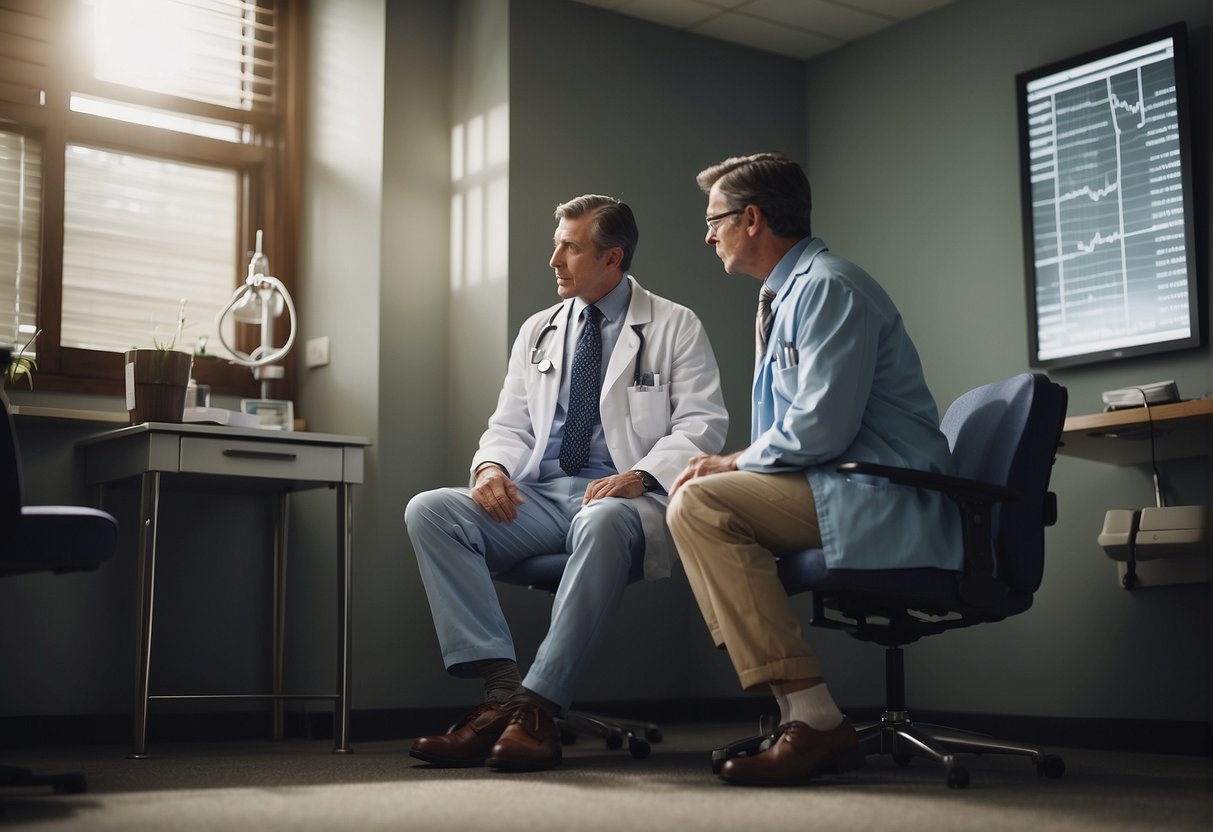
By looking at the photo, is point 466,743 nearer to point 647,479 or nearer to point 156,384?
point 647,479

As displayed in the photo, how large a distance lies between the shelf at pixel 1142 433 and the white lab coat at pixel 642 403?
0.89 m

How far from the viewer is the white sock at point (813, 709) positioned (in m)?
2.45

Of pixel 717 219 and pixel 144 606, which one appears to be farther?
pixel 144 606

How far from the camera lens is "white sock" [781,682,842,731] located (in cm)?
245

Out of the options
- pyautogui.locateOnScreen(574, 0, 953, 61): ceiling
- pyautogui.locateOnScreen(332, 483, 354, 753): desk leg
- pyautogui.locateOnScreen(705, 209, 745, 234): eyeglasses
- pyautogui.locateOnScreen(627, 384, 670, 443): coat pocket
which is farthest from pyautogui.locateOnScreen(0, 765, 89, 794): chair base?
pyautogui.locateOnScreen(574, 0, 953, 61): ceiling

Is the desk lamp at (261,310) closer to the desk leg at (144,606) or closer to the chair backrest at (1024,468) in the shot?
the desk leg at (144,606)

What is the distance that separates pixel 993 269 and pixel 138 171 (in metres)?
2.73

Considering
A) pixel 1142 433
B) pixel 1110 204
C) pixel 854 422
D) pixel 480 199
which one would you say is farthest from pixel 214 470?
pixel 1110 204

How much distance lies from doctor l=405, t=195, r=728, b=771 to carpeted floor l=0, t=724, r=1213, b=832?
0.20m

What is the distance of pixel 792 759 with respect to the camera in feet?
7.92

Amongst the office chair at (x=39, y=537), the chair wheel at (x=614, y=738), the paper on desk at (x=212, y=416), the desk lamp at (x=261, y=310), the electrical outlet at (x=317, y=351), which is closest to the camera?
the office chair at (x=39, y=537)

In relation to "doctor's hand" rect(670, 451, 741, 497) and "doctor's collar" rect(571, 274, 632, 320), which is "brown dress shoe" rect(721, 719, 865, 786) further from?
"doctor's collar" rect(571, 274, 632, 320)

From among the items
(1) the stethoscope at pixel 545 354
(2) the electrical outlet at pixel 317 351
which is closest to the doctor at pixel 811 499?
(1) the stethoscope at pixel 545 354

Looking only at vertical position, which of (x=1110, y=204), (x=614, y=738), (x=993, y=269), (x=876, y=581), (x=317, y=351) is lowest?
(x=614, y=738)
